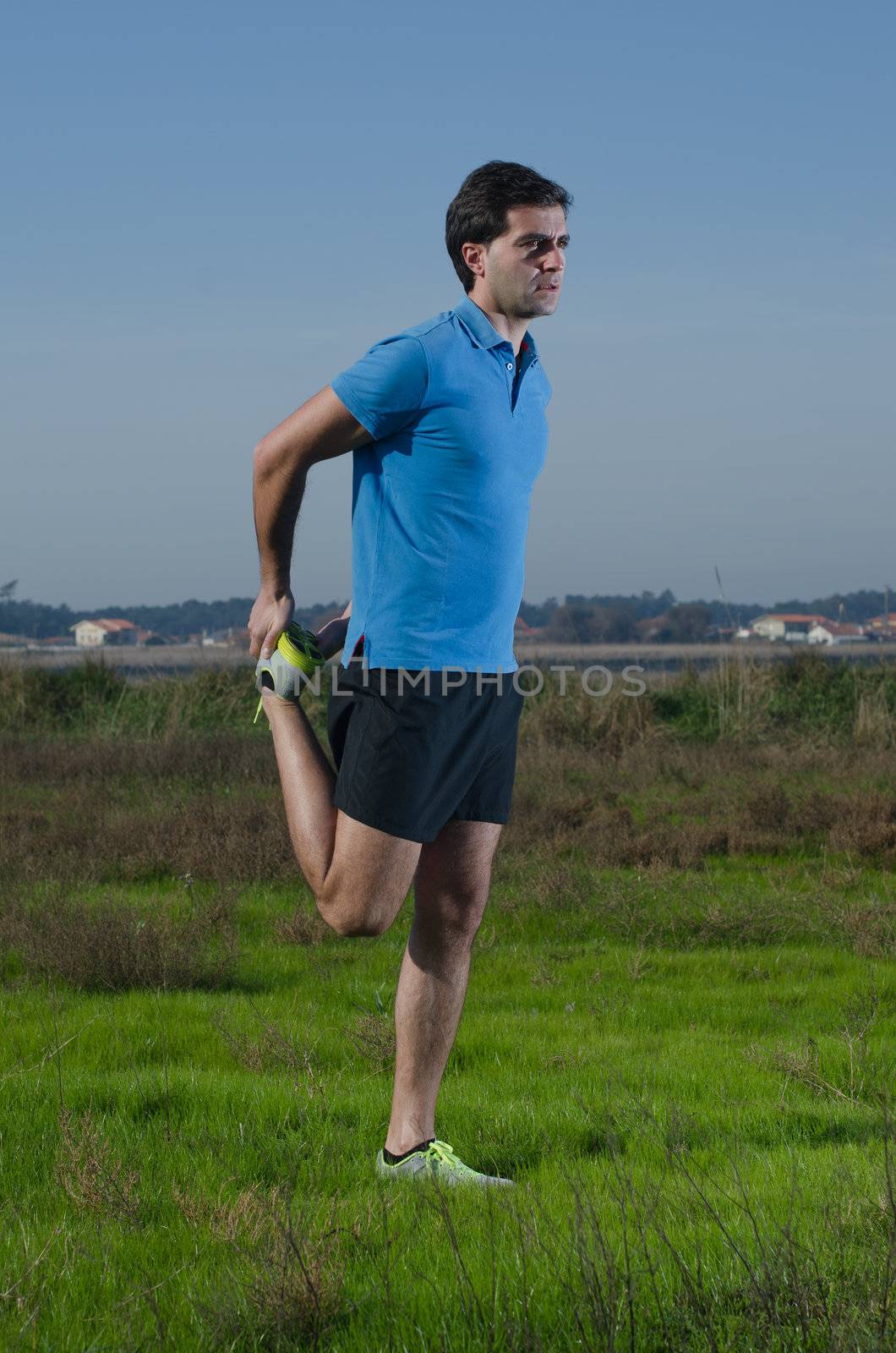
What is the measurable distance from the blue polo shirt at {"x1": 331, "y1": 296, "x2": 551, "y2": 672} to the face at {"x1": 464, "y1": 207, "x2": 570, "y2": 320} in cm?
10

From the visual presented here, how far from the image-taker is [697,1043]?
5.12m

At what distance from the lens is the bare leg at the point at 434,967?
3.54 meters

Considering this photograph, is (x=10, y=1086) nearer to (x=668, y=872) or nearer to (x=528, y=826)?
(x=668, y=872)

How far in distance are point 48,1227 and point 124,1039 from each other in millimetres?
1856

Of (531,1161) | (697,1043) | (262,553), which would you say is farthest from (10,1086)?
(697,1043)

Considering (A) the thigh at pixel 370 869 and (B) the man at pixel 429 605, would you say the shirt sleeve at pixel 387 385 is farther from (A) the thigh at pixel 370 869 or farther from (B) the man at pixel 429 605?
(A) the thigh at pixel 370 869

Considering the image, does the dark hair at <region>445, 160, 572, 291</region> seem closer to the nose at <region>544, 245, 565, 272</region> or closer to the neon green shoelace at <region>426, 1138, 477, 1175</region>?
the nose at <region>544, 245, 565, 272</region>

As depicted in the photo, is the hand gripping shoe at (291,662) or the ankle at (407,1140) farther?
the hand gripping shoe at (291,662)

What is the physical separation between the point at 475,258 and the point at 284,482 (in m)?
0.80

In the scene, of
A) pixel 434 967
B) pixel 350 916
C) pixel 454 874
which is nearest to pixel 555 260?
pixel 454 874

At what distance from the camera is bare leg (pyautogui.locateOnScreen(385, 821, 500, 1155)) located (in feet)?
11.6

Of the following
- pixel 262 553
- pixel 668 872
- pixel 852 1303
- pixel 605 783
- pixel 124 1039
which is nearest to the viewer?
pixel 852 1303

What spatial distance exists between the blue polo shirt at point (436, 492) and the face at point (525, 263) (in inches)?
4.0

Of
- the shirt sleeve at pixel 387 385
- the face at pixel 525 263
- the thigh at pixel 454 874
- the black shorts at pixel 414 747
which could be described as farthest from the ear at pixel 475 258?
the thigh at pixel 454 874
